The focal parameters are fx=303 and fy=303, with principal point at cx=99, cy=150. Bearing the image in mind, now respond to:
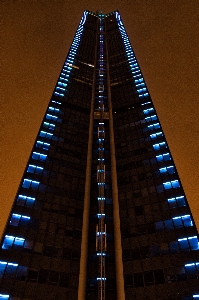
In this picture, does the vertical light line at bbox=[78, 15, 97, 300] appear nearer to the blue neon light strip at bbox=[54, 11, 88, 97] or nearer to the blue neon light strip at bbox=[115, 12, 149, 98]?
the blue neon light strip at bbox=[54, 11, 88, 97]

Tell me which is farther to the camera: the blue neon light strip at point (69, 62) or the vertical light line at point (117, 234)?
the blue neon light strip at point (69, 62)

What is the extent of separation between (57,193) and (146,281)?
63.6ft

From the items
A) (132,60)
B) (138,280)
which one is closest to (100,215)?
(138,280)

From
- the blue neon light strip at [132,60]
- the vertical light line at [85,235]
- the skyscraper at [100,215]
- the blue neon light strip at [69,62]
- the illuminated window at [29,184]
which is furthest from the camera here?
the blue neon light strip at [132,60]

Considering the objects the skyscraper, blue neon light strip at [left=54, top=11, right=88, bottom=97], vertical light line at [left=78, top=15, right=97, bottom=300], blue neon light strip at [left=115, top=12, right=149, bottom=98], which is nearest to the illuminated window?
the skyscraper

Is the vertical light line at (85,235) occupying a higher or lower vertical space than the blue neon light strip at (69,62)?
lower

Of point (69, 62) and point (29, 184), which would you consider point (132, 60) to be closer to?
point (69, 62)

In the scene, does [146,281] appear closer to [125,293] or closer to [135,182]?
[125,293]

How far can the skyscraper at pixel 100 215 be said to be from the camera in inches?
1485

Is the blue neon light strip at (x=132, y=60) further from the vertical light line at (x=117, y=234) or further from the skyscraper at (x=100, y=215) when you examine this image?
the vertical light line at (x=117, y=234)

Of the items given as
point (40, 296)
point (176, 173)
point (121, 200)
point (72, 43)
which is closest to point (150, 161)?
point (176, 173)

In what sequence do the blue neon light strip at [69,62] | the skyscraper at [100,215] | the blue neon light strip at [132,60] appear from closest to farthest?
the skyscraper at [100,215], the blue neon light strip at [69,62], the blue neon light strip at [132,60]

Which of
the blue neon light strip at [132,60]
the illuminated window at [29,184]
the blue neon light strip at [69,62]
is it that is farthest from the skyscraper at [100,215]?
the blue neon light strip at [132,60]

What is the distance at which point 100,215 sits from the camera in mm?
45375
